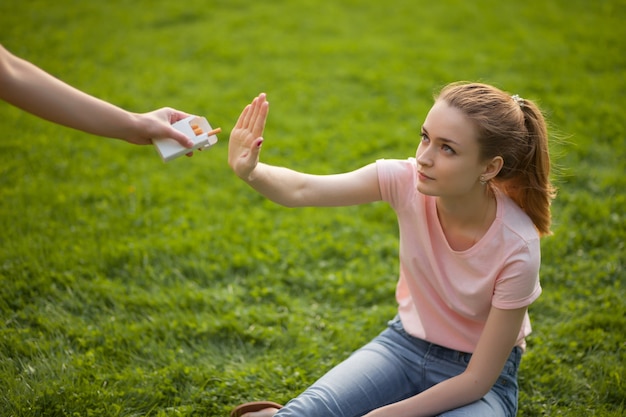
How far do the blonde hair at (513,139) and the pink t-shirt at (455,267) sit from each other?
2.9 inches

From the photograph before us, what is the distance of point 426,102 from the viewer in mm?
5711

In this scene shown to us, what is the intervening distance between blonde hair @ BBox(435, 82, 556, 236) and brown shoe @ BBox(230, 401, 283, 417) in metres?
1.34

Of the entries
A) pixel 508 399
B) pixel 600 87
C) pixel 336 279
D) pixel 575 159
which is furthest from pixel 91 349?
pixel 600 87

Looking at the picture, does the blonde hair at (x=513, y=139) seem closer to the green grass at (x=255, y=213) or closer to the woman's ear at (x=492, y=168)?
the woman's ear at (x=492, y=168)

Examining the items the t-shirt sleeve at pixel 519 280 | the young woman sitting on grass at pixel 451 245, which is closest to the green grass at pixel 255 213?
the young woman sitting on grass at pixel 451 245

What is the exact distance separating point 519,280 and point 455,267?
27 centimetres

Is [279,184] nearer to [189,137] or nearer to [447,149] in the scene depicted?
[189,137]

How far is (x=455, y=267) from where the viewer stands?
2.54 metres

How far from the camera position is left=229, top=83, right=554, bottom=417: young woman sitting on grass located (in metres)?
2.36

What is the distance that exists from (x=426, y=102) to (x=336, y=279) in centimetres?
253

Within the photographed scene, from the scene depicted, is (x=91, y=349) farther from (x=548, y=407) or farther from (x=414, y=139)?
(x=414, y=139)

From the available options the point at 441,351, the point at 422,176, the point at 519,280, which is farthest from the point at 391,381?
the point at 422,176

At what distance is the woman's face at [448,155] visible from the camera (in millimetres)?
2342

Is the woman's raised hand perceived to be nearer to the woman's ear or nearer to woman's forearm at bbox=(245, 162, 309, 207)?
woman's forearm at bbox=(245, 162, 309, 207)
